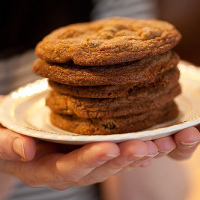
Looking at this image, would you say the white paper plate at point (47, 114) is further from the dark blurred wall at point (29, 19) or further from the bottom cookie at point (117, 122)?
the dark blurred wall at point (29, 19)

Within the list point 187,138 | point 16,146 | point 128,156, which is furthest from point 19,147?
point 187,138

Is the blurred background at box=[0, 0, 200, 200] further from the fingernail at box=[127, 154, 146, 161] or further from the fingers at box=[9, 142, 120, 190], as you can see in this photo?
the fingernail at box=[127, 154, 146, 161]

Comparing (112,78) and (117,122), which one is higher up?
(112,78)

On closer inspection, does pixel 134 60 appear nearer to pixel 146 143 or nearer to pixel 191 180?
pixel 146 143

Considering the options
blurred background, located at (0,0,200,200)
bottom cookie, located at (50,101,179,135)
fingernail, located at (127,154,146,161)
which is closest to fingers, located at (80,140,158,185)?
fingernail, located at (127,154,146,161)

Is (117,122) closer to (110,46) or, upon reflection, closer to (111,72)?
(111,72)

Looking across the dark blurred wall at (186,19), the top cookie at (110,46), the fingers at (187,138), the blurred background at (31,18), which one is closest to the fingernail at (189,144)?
the fingers at (187,138)
